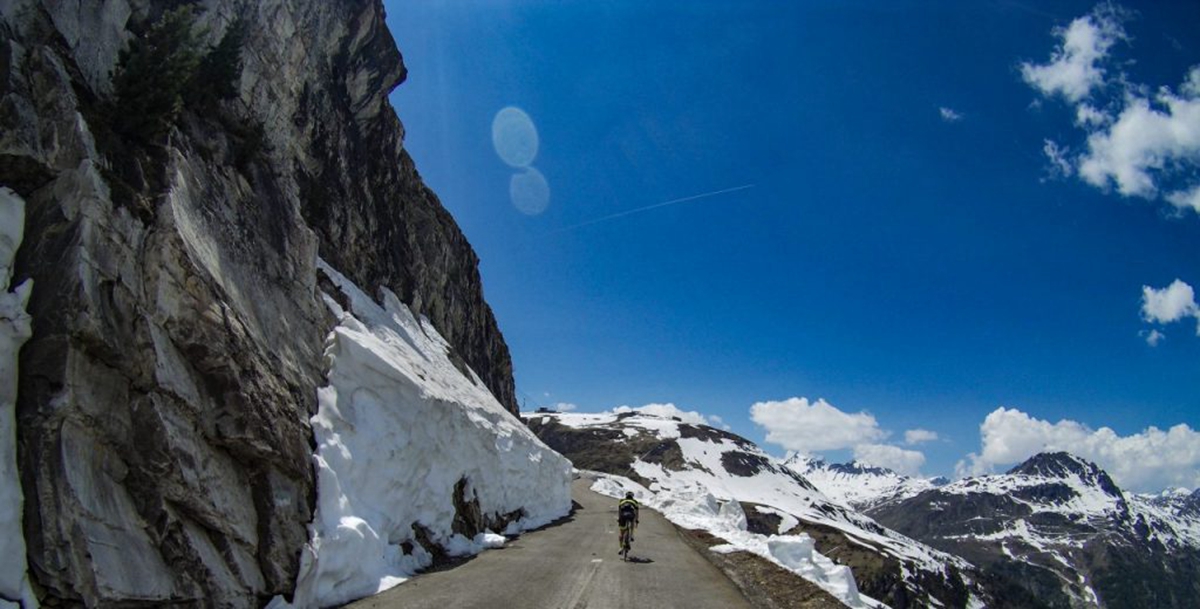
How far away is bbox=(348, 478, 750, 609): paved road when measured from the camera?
11.7 metres

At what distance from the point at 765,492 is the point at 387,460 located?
168109mm

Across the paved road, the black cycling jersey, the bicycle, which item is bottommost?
the paved road

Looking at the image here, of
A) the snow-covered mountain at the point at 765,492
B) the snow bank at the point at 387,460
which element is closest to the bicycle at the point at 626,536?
the snow bank at the point at 387,460

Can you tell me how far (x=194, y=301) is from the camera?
1041 cm

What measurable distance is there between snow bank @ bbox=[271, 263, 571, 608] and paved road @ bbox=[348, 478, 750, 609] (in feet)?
2.70

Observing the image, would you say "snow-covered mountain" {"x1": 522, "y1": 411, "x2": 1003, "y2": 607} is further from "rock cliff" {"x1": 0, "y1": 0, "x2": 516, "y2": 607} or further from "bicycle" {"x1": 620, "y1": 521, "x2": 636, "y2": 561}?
"rock cliff" {"x1": 0, "y1": 0, "x2": 516, "y2": 607}

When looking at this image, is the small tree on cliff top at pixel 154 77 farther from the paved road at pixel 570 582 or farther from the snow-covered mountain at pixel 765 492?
the snow-covered mountain at pixel 765 492

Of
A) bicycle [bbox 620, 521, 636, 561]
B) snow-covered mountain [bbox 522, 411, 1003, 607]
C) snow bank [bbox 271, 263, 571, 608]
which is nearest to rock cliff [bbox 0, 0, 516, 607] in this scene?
snow bank [bbox 271, 263, 571, 608]

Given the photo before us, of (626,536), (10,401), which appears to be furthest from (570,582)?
(10,401)

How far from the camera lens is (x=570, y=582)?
14.3 metres

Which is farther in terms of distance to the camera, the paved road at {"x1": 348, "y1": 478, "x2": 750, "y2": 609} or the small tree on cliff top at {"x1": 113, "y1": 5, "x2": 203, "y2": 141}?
the paved road at {"x1": 348, "y1": 478, "x2": 750, "y2": 609}

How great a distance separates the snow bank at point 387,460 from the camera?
11.7 metres

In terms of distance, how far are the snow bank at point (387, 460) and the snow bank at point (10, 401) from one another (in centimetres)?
392

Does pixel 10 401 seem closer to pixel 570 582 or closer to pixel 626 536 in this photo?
pixel 570 582
